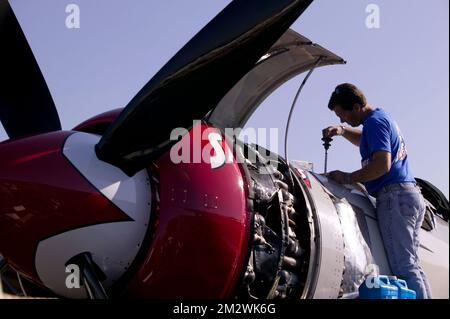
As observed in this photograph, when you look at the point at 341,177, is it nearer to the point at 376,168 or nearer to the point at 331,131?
the point at 376,168

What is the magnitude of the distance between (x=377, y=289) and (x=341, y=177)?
47.9 inches

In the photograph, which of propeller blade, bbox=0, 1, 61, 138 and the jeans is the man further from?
propeller blade, bbox=0, 1, 61, 138

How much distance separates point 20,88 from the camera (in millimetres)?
4512

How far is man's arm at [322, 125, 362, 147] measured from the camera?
6340 millimetres

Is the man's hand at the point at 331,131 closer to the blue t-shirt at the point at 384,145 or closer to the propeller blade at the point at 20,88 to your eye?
the blue t-shirt at the point at 384,145

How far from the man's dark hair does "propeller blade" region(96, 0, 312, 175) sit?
89.8 inches

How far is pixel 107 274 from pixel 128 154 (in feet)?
2.71

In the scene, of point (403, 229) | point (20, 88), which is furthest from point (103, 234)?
point (403, 229)

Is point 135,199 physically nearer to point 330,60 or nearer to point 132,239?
point 132,239

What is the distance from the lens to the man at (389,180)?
5.02 m

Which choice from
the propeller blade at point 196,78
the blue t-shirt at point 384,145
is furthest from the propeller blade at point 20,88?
the blue t-shirt at point 384,145

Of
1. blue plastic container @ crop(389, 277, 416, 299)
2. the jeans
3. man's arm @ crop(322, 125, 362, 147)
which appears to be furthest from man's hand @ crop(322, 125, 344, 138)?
blue plastic container @ crop(389, 277, 416, 299)
